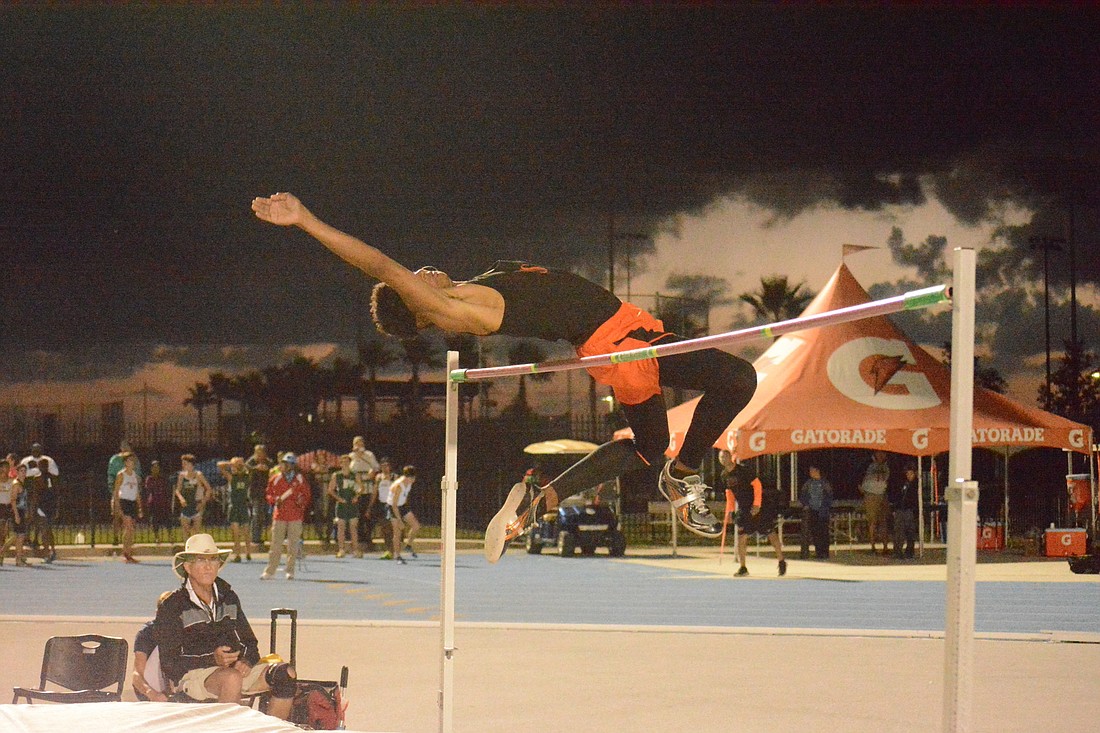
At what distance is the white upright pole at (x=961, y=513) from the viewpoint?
3262 mm

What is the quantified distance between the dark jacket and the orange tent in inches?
435

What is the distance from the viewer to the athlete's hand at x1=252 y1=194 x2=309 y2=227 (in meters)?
4.18

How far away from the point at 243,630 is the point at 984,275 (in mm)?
36716

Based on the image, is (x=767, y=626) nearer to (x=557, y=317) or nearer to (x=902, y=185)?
(x=557, y=317)

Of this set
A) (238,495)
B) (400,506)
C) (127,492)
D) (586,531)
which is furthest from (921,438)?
(127,492)

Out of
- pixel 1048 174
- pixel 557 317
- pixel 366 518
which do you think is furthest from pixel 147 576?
pixel 1048 174

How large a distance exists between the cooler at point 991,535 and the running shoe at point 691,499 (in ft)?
59.2

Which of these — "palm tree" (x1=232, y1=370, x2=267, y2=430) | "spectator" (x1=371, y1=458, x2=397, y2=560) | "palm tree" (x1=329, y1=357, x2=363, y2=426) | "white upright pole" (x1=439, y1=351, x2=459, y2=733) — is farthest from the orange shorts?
"palm tree" (x1=232, y1=370, x2=267, y2=430)

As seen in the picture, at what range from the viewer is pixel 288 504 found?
1488 centimetres

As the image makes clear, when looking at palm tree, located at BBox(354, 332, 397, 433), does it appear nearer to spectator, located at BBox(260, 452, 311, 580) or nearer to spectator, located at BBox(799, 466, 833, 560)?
spectator, located at BBox(799, 466, 833, 560)

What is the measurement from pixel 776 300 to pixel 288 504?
104ft

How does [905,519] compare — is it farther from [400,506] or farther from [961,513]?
[961,513]

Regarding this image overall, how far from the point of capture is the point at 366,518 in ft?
66.8

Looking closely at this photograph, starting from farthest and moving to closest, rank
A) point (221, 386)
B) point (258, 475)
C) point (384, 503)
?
point (221, 386) → point (384, 503) → point (258, 475)
